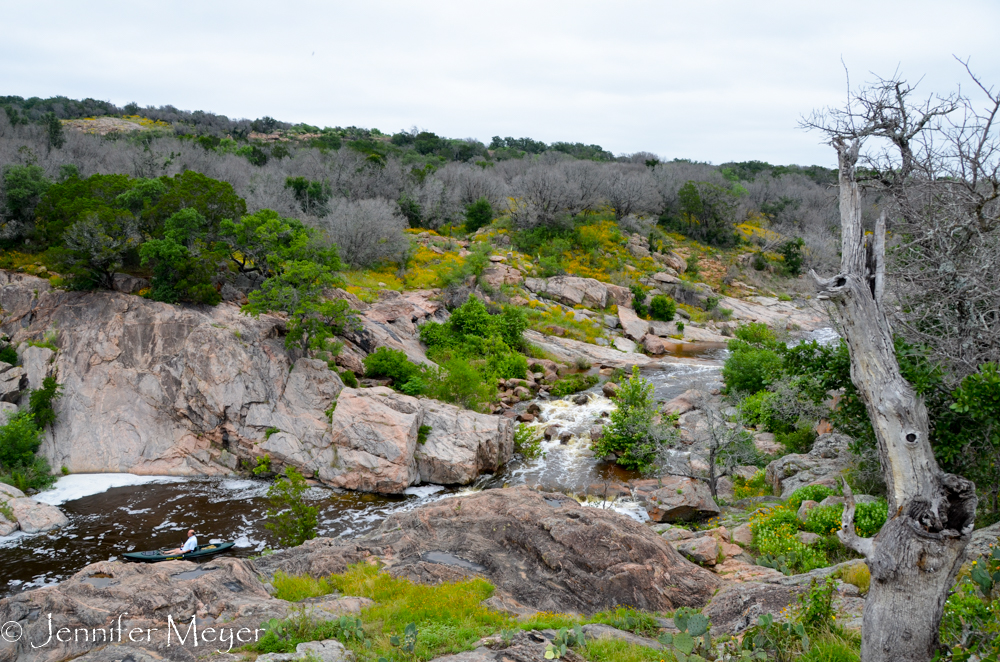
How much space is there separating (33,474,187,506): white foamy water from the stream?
0.08ft

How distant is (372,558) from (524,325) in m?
20.2

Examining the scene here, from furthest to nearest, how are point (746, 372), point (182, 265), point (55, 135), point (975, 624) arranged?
point (55, 135) < point (746, 372) < point (182, 265) < point (975, 624)

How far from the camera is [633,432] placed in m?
18.4

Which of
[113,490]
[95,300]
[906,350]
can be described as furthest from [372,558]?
[95,300]

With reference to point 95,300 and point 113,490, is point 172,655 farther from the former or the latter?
point 95,300

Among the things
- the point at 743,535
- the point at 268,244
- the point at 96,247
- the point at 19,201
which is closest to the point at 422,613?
the point at 743,535

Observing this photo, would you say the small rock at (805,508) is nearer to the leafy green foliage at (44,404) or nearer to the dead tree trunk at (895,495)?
the dead tree trunk at (895,495)

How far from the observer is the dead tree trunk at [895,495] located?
4648 mm

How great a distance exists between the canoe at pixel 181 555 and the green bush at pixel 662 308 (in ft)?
100

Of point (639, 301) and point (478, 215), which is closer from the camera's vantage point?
point (639, 301)

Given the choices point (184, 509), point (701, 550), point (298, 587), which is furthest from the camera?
point (184, 509)

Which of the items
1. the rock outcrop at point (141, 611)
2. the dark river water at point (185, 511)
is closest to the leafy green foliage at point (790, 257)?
the dark river water at point (185, 511)

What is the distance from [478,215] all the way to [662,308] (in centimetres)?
1695

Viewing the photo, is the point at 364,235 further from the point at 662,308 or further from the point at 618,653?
the point at 618,653
